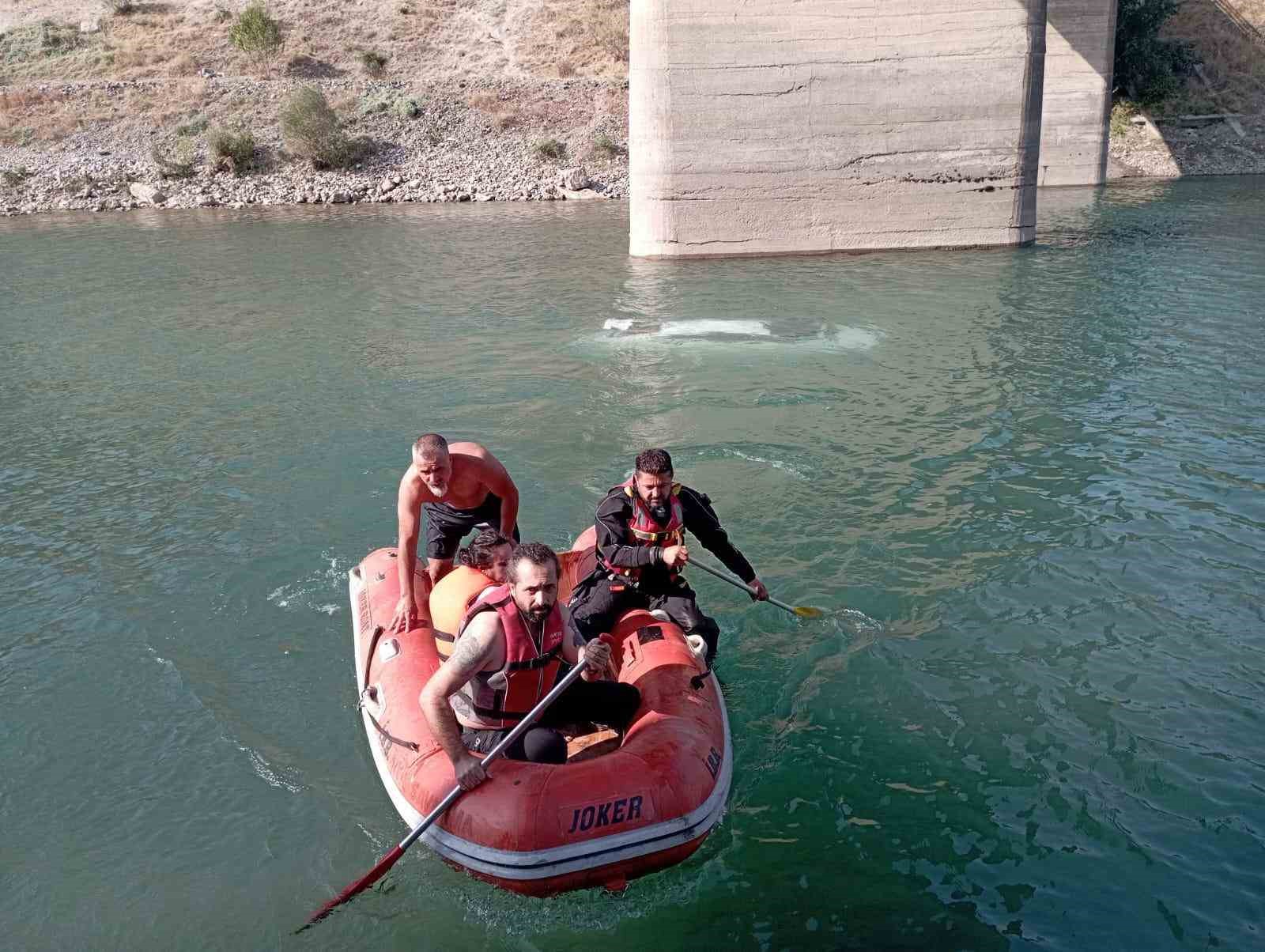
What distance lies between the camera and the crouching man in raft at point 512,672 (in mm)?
4422

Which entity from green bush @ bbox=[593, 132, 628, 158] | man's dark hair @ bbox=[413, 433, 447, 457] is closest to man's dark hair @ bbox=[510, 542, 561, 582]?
man's dark hair @ bbox=[413, 433, 447, 457]

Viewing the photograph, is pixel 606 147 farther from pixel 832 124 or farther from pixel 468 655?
pixel 468 655

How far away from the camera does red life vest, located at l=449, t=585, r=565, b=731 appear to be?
4.60m

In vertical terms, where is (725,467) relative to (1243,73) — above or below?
below

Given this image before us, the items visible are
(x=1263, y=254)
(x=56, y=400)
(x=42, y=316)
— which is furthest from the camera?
(x=1263, y=254)

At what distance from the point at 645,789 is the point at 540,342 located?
10900 mm

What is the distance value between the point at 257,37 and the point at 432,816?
41518 mm

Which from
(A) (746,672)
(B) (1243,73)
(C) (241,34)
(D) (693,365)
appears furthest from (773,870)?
(C) (241,34)

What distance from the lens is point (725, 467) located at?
1002 cm

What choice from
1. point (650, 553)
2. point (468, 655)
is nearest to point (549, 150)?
point (650, 553)

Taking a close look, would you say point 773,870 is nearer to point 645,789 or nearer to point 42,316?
point 645,789

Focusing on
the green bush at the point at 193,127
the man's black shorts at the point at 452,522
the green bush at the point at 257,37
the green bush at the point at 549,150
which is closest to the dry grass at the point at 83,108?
the green bush at the point at 193,127

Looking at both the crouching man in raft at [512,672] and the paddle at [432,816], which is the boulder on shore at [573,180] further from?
the paddle at [432,816]

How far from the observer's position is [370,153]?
113ft
